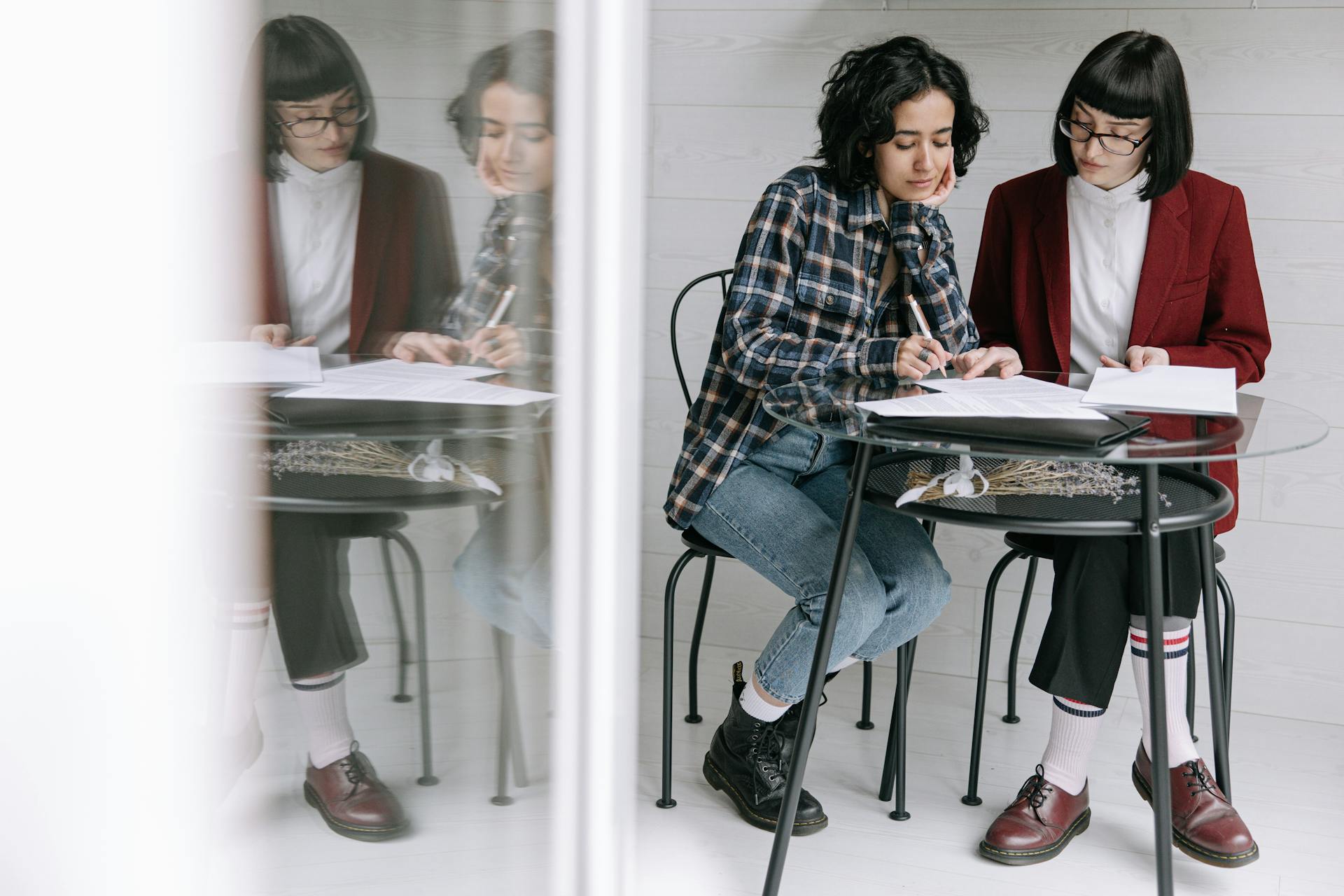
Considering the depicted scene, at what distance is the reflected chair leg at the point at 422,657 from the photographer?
0.32m

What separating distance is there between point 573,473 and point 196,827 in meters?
0.25

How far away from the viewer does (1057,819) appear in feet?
4.89

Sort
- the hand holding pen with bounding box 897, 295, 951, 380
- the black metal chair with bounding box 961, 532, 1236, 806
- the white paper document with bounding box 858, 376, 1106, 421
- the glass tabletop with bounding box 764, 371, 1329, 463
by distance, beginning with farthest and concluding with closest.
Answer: the black metal chair with bounding box 961, 532, 1236, 806, the hand holding pen with bounding box 897, 295, 951, 380, the white paper document with bounding box 858, 376, 1106, 421, the glass tabletop with bounding box 764, 371, 1329, 463

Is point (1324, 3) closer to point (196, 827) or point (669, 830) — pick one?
point (669, 830)

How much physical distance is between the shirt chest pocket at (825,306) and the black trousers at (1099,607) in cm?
44

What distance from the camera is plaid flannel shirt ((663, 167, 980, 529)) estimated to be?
1.45m

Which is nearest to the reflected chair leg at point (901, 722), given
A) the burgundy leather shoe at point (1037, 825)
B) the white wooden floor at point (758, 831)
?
the white wooden floor at point (758, 831)

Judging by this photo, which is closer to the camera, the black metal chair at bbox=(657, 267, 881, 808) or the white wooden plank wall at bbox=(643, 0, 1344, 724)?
the black metal chair at bbox=(657, 267, 881, 808)

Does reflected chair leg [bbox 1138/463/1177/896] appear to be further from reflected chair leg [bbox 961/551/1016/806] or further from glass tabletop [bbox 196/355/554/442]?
glass tabletop [bbox 196/355/554/442]

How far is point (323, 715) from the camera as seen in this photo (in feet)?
0.90

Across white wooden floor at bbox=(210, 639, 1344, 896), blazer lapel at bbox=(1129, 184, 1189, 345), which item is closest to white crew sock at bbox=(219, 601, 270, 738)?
white wooden floor at bbox=(210, 639, 1344, 896)

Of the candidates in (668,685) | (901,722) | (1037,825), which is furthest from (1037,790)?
(668,685)

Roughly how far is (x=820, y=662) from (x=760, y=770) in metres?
0.40

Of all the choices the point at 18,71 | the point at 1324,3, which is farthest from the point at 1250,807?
the point at 18,71
